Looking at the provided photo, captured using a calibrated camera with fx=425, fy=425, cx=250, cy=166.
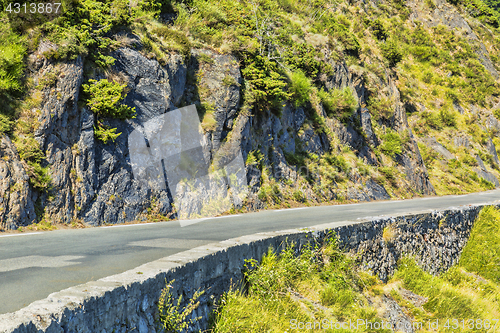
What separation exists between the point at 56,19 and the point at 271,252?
9898 millimetres

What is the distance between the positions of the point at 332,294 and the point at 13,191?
7583 mm

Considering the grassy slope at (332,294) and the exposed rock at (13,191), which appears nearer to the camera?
the grassy slope at (332,294)

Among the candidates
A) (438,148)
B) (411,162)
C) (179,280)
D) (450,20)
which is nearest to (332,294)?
(179,280)

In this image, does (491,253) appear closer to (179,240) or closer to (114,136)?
(179,240)

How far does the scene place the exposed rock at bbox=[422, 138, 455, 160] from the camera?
36.4 metres

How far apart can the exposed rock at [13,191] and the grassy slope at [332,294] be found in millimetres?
6477

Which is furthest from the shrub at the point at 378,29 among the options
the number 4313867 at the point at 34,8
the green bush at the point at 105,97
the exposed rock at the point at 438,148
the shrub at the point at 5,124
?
the shrub at the point at 5,124

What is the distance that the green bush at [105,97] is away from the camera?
12.5 metres

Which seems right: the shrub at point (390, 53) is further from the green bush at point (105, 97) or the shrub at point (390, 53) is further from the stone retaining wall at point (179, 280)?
the green bush at point (105, 97)

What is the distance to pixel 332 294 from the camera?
7215mm

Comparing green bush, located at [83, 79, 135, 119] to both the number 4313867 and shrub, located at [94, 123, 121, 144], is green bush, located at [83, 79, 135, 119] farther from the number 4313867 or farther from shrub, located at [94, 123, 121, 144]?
the number 4313867

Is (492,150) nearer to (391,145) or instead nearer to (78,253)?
(391,145)

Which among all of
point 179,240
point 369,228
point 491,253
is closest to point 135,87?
point 179,240

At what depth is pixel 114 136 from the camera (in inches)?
494
